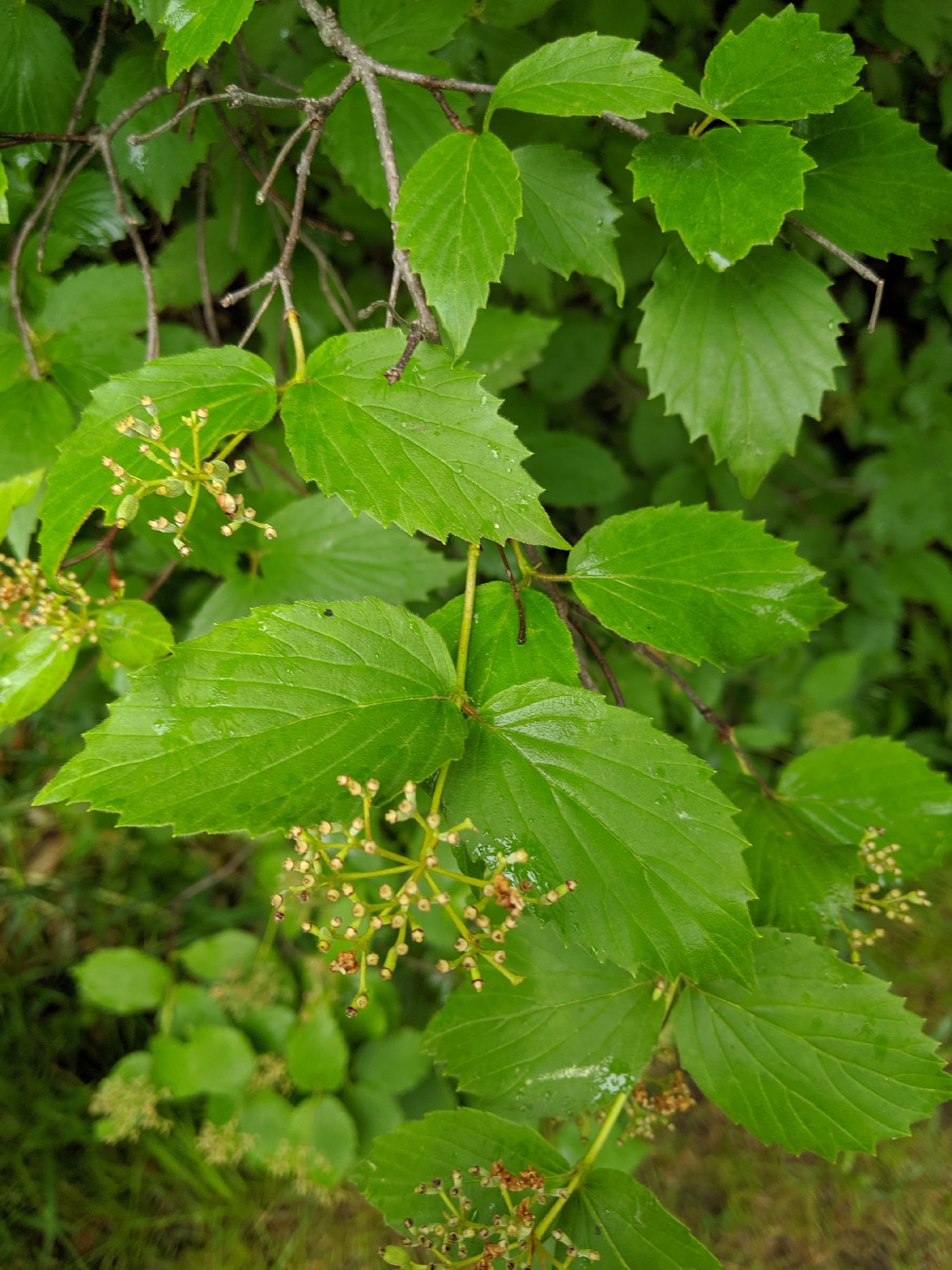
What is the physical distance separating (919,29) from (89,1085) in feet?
11.7

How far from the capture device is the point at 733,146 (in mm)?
1014

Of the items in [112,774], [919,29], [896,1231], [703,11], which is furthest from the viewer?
[896,1231]

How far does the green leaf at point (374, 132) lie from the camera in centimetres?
125

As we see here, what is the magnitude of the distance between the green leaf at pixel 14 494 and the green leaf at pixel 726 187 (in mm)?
903

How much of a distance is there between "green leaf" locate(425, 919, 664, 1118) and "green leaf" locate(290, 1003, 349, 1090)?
142cm

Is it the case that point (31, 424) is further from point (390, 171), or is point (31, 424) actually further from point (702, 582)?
point (702, 582)

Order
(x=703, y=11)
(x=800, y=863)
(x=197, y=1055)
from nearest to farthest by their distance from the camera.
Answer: (x=800, y=863), (x=703, y=11), (x=197, y=1055)

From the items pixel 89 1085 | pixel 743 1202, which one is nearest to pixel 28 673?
pixel 89 1085

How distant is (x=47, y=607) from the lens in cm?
106

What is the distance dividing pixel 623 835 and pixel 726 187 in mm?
797

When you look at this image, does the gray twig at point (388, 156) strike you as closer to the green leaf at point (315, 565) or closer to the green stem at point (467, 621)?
the green stem at point (467, 621)

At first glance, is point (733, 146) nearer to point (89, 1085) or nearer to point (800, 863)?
point (800, 863)

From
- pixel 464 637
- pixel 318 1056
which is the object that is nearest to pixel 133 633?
pixel 464 637

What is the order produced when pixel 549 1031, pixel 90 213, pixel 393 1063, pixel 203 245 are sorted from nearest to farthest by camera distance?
1. pixel 549 1031
2. pixel 90 213
3. pixel 203 245
4. pixel 393 1063
